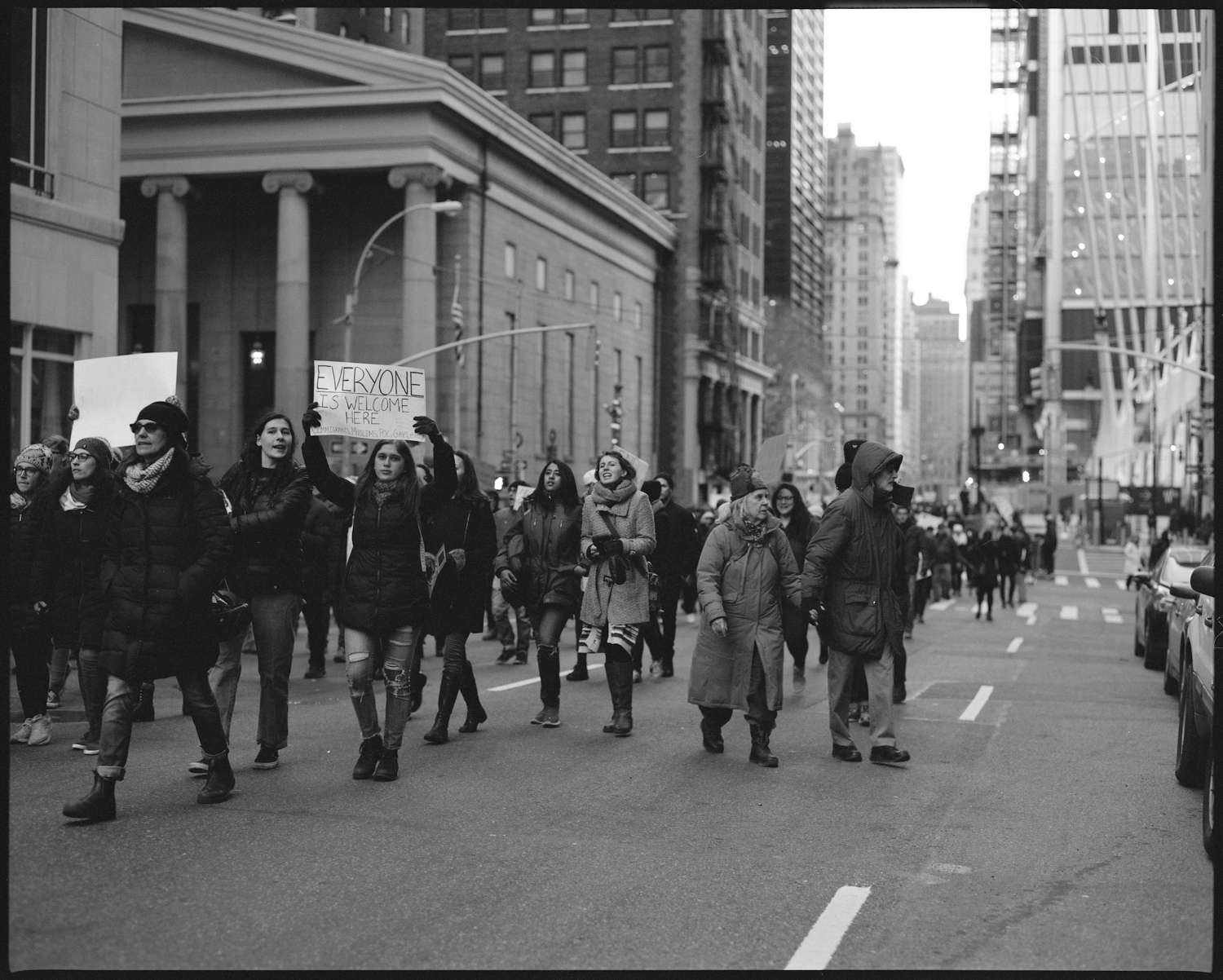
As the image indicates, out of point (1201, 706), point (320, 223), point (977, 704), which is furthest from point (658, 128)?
point (1201, 706)

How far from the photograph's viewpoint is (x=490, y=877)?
21.5 feet

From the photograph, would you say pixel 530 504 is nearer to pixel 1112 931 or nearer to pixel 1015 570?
pixel 1112 931

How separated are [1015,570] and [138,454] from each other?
27.7 m

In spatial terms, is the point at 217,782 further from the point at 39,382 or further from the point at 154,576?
the point at 39,382

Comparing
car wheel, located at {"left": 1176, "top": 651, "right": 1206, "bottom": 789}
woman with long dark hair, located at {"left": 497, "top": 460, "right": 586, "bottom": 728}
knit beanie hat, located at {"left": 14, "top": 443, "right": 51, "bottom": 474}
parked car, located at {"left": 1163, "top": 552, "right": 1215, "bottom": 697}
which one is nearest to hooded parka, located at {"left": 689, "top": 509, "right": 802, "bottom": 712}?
woman with long dark hair, located at {"left": 497, "top": 460, "right": 586, "bottom": 728}

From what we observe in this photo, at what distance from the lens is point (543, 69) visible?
239ft

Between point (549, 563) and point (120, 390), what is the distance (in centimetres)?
336

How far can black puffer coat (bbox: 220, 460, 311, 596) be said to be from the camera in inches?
336

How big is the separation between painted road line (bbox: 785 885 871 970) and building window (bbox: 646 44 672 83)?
2760 inches

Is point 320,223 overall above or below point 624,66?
below

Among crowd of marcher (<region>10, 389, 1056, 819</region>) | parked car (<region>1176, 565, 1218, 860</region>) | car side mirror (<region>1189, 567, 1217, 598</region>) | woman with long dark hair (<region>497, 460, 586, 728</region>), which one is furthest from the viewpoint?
woman with long dark hair (<region>497, 460, 586, 728</region>)

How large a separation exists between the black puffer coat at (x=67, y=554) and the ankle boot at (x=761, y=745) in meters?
4.39

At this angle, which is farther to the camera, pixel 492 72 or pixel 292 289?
pixel 492 72

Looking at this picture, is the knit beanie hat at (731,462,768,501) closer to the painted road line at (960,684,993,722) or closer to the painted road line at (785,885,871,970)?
the painted road line at (960,684,993,722)
